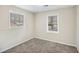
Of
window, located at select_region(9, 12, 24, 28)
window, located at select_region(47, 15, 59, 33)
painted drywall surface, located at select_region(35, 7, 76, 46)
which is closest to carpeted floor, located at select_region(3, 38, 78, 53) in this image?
painted drywall surface, located at select_region(35, 7, 76, 46)

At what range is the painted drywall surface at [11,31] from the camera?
6.50 feet

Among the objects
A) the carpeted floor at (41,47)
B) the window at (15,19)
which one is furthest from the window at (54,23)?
the window at (15,19)

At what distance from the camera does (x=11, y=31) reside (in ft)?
7.22

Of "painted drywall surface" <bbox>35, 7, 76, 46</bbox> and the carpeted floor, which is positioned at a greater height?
"painted drywall surface" <bbox>35, 7, 76, 46</bbox>

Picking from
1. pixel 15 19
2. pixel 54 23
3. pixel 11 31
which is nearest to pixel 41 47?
pixel 54 23

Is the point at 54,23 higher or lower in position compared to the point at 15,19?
lower

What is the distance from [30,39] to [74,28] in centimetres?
153

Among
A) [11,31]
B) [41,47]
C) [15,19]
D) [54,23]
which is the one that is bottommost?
[41,47]

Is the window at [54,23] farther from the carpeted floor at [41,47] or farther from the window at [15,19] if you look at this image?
the window at [15,19]

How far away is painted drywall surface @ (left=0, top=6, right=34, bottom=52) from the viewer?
1980 millimetres

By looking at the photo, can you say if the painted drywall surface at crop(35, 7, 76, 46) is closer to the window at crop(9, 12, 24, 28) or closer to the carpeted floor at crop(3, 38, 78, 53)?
the carpeted floor at crop(3, 38, 78, 53)

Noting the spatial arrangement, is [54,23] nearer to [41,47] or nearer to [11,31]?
[41,47]

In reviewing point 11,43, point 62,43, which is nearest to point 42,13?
point 62,43
